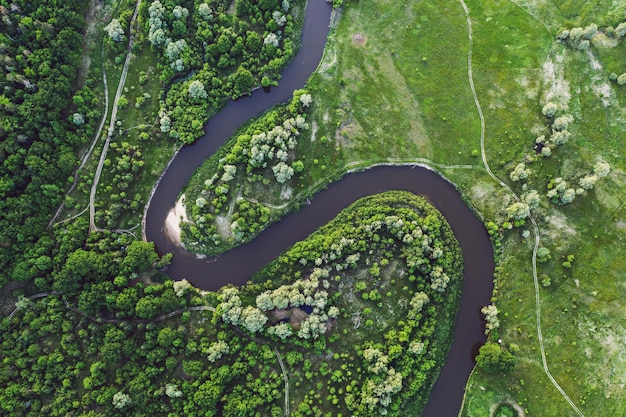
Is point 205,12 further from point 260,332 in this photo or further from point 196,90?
point 260,332

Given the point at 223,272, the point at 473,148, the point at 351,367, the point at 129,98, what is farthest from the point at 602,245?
the point at 129,98

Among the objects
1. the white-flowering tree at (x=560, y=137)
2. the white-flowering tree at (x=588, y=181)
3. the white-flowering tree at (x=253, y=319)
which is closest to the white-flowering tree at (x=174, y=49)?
the white-flowering tree at (x=253, y=319)

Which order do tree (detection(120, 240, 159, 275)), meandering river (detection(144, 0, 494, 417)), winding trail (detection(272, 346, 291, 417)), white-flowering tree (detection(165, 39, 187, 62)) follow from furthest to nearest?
white-flowering tree (detection(165, 39, 187, 62))
meandering river (detection(144, 0, 494, 417))
tree (detection(120, 240, 159, 275))
winding trail (detection(272, 346, 291, 417))

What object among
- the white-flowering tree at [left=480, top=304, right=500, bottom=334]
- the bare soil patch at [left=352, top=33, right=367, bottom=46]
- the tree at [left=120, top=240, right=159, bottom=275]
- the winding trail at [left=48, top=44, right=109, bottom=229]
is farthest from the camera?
the bare soil patch at [left=352, top=33, right=367, bottom=46]

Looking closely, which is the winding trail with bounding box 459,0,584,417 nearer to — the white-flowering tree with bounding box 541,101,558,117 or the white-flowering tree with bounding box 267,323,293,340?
the white-flowering tree with bounding box 541,101,558,117

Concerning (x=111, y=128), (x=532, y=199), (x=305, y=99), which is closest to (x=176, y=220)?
(x=111, y=128)

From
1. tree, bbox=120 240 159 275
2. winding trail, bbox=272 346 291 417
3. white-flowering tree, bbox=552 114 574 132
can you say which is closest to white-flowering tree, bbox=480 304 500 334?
white-flowering tree, bbox=552 114 574 132

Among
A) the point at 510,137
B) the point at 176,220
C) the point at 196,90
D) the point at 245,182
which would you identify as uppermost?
the point at 510,137
